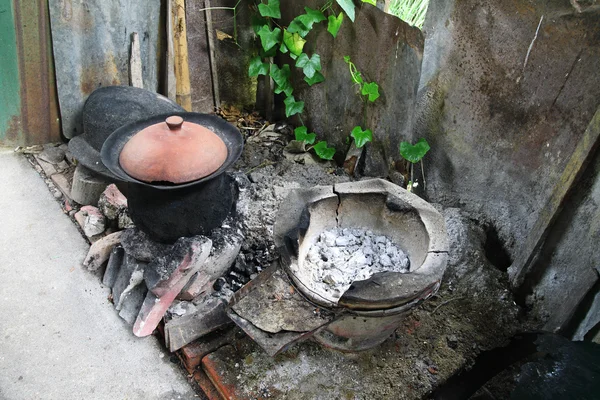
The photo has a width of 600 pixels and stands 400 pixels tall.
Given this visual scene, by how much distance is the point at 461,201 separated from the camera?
380 centimetres

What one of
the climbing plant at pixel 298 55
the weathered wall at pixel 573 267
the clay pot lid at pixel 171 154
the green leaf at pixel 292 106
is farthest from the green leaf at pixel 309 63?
the weathered wall at pixel 573 267

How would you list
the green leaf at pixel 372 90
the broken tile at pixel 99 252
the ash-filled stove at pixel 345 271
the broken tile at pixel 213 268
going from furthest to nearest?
1. the green leaf at pixel 372 90
2. the broken tile at pixel 99 252
3. the broken tile at pixel 213 268
4. the ash-filled stove at pixel 345 271

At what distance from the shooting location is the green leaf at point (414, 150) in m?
3.79

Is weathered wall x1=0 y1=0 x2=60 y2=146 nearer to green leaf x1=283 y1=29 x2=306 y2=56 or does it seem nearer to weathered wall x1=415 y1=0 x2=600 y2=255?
green leaf x1=283 y1=29 x2=306 y2=56

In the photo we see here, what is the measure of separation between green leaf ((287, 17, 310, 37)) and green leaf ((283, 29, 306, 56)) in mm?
72

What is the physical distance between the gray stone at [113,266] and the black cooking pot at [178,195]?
1.24 feet

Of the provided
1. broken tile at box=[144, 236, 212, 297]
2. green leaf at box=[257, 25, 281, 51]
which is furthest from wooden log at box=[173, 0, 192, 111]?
broken tile at box=[144, 236, 212, 297]

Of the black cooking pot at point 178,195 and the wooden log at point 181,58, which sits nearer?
the black cooking pot at point 178,195

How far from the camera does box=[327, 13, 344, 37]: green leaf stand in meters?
4.02

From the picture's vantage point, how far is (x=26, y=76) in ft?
14.0

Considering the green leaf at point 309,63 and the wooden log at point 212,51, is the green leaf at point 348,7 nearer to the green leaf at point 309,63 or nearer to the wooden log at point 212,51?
the green leaf at point 309,63

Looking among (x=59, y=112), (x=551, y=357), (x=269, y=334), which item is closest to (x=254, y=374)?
(x=269, y=334)

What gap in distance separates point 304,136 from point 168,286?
83.1 inches

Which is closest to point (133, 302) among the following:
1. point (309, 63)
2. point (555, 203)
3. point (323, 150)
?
point (323, 150)
